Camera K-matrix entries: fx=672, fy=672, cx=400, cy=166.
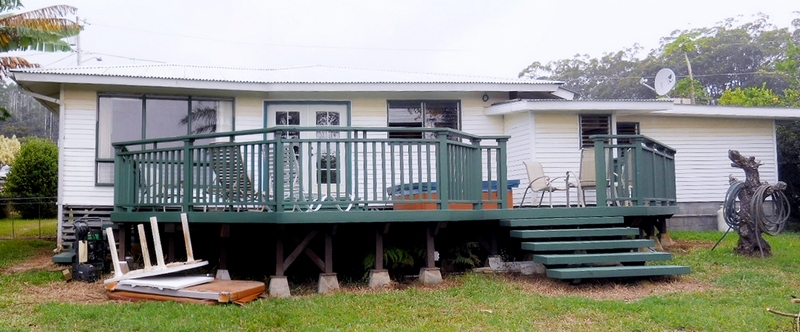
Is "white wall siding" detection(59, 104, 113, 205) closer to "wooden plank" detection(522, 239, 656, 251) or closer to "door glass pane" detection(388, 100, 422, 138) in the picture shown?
"door glass pane" detection(388, 100, 422, 138)

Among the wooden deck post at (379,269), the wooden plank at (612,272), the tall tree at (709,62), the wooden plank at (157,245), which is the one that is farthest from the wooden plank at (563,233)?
the tall tree at (709,62)

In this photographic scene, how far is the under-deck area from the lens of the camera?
23.4ft

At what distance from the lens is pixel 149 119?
435 inches

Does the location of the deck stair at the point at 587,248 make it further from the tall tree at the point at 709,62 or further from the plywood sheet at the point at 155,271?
the tall tree at the point at 709,62

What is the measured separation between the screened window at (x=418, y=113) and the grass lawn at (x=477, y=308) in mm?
4478

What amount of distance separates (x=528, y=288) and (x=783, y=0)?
35.6m

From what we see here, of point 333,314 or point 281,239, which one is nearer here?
point 333,314

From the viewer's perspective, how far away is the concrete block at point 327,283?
7.22 m

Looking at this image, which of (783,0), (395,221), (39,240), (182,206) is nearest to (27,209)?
(39,240)

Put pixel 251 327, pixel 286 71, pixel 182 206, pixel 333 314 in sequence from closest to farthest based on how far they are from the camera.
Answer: pixel 251 327 < pixel 333 314 < pixel 182 206 < pixel 286 71

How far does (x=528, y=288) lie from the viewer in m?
7.20

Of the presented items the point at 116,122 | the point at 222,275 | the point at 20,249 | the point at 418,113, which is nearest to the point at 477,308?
the point at 222,275

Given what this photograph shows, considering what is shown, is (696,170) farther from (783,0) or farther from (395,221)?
(783,0)

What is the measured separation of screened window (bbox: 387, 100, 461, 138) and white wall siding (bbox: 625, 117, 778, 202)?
5.16 m
